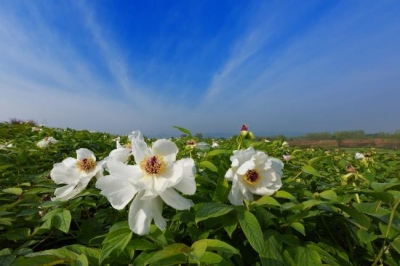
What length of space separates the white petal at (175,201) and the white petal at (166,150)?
0.47 ft

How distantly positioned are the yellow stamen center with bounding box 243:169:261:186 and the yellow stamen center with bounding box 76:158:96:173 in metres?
0.60

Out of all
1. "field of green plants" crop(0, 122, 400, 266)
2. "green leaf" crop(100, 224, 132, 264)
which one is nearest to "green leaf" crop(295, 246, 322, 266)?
"field of green plants" crop(0, 122, 400, 266)

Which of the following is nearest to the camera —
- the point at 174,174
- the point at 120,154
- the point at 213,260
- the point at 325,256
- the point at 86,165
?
the point at 213,260

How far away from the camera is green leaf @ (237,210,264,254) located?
718 mm

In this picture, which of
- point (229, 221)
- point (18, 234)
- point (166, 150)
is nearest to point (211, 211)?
point (229, 221)

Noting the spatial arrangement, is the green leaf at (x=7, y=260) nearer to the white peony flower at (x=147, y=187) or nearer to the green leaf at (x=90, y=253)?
the green leaf at (x=90, y=253)

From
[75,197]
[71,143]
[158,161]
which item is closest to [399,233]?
[158,161]

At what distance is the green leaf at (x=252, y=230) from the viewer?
72 centimetres

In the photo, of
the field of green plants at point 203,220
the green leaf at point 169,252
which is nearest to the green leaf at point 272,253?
the field of green plants at point 203,220

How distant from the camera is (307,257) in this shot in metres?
0.77

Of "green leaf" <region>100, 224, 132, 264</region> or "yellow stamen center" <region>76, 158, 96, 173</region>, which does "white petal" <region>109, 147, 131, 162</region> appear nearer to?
"yellow stamen center" <region>76, 158, 96, 173</region>

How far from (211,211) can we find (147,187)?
20 centimetres

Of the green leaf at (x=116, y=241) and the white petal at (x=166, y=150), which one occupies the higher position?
the white petal at (x=166, y=150)

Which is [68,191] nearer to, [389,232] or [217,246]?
[217,246]
